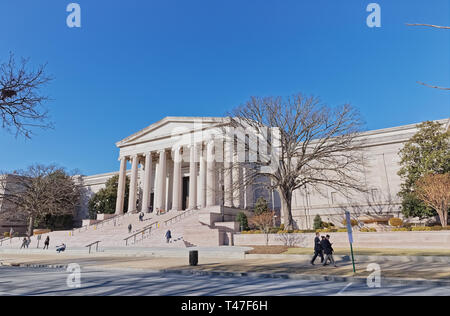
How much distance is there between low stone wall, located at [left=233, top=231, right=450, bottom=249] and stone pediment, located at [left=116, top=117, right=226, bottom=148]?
1991cm

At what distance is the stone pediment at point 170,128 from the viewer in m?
39.3

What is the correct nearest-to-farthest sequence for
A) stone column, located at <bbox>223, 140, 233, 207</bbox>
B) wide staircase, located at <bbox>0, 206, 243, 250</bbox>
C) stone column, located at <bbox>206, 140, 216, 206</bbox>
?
wide staircase, located at <bbox>0, 206, 243, 250</bbox>
stone column, located at <bbox>223, 140, 233, 207</bbox>
stone column, located at <bbox>206, 140, 216, 206</bbox>

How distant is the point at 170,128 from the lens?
139ft

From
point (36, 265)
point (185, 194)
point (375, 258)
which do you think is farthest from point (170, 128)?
point (375, 258)

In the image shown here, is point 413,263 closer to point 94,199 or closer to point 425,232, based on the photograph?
point 425,232

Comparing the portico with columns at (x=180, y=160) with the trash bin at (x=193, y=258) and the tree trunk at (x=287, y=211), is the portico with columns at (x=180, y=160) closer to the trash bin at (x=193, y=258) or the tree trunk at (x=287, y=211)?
the tree trunk at (x=287, y=211)

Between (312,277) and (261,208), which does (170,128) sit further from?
(312,277)

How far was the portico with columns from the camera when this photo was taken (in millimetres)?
37438

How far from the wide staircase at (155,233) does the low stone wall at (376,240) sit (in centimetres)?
378

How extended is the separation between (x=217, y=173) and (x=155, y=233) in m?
12.4

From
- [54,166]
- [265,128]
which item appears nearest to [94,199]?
[54,166]

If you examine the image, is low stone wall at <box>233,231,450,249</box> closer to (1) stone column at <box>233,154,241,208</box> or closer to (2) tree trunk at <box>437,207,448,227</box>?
(2) tree trunk at <box>437,207,448,227</box>

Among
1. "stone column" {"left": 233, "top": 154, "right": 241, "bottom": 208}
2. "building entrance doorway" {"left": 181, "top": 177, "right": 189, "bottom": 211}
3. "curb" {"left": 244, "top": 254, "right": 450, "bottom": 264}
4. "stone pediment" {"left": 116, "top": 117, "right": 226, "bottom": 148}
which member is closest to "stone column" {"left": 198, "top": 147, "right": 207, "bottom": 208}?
"stone column" {"left": 233, "top": 154, "right": 241, "bottom": 208}
